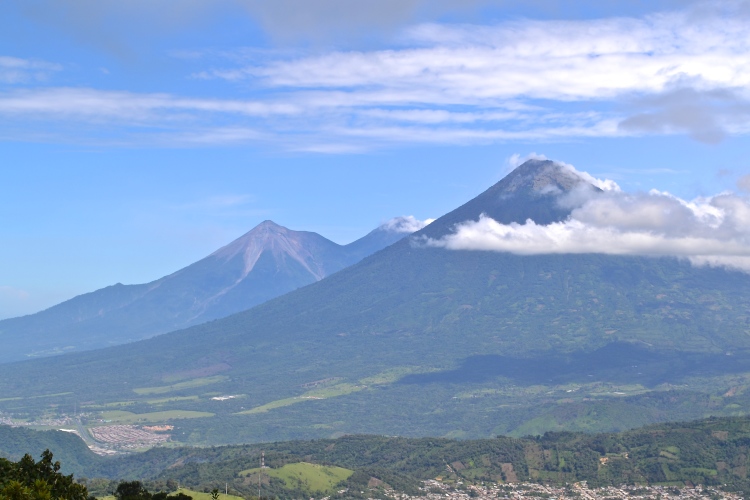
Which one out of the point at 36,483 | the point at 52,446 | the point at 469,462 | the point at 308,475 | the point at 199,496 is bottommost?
the point at 469,462

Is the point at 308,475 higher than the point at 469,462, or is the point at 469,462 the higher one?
the point at 308,475

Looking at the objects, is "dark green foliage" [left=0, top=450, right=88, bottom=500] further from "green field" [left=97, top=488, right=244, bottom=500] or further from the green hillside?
the green hillside

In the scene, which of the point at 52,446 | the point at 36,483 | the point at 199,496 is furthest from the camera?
the point at 52,446

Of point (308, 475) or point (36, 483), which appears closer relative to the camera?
point (36, 483)

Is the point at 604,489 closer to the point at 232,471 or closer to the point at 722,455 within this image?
the point at 722,455

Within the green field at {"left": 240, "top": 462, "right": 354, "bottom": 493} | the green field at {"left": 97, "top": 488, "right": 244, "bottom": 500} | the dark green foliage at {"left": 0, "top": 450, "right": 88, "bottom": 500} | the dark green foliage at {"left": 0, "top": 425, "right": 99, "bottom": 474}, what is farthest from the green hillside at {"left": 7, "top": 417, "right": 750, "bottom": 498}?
the dark green foliage at {"left": 0, "top": 450, "right": 88, "bottom": 500}

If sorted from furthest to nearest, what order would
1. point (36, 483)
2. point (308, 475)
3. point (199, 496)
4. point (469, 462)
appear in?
1. point (469, 462)
2. point (308, 475)
3. point (199, 496)
4. point (36, 483)

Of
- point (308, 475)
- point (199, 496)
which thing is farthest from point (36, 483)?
point (308, 475)

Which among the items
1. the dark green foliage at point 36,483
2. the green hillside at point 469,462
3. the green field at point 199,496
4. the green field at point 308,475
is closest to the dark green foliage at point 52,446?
the green hillside at point 469,462

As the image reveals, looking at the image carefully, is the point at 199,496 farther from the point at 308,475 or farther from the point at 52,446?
the point at 52,446

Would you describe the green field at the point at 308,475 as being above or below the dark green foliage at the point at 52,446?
below

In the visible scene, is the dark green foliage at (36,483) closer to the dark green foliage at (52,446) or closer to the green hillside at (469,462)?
the green hillside at (469,462)
